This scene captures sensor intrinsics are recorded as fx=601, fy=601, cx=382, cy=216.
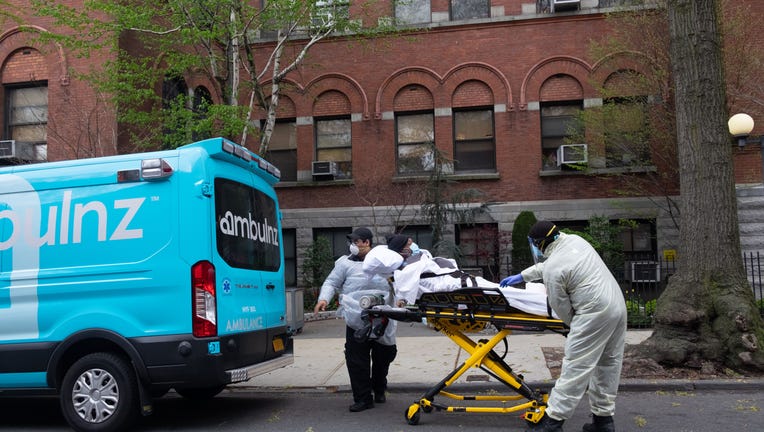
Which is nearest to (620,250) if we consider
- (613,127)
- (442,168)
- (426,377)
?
(613,127)

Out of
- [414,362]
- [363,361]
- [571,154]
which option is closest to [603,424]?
[363,361]

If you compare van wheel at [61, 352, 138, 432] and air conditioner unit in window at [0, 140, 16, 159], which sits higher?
air conditioner unit in window at [0, 140, 16, 159]

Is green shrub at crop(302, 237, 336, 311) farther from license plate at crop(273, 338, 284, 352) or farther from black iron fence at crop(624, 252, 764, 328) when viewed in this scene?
license plate at crop(273, 338, 284, 352)

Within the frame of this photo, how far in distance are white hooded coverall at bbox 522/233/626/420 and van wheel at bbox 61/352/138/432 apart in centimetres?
367

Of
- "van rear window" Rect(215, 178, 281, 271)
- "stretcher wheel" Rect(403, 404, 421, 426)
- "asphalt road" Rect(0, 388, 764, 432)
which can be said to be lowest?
"asphalt road" Rect(0, 388, 764, 432)

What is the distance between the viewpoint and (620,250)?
15250 millimetres

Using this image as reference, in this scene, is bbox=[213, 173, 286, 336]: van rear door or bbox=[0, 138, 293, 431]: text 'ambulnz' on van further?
bbox=[213, 173, 286, 336]: van rear door

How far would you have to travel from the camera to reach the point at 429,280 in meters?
5.66

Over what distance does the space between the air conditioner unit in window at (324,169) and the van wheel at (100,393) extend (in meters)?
11.9

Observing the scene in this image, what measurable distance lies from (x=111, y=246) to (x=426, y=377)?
4.17 metres

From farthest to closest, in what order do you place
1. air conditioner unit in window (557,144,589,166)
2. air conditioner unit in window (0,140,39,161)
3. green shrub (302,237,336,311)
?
green shrub (302,237,336,311)
air conditioner unit in window (0,140,39,161)
air conditioner unit in window (557,144,589,166)

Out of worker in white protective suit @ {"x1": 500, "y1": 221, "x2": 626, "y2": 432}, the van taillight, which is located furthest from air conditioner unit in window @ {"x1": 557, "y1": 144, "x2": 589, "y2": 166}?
the van taillight

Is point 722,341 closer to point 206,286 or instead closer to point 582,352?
point 582,352

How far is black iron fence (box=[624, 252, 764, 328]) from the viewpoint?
11.5 m
